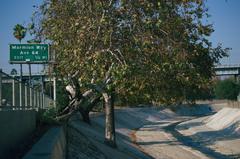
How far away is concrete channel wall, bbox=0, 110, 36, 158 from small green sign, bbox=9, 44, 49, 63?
56.5ft

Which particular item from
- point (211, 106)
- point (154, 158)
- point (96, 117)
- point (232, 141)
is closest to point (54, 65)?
point (154, 158)

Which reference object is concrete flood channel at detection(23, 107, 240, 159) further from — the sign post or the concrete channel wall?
the sign post

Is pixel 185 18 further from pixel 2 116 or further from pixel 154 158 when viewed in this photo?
pixel 154 158

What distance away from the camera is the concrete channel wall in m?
12.9

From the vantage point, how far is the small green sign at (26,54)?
36116 mm

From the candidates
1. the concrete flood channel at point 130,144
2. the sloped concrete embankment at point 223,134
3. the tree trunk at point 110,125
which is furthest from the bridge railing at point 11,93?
the sloped concrete embankment at point 223,134

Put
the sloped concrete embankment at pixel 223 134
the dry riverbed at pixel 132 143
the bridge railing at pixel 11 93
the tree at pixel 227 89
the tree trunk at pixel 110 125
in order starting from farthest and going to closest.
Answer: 1. the tree at pixel 227 89
2. the sloped concrete embankment at pixel 223 134
3. the tree trunk at pixel 110 125
4. the dry riverbed at pixel 132 143
5. the bridge railing at pixel 11 93

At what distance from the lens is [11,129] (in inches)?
575

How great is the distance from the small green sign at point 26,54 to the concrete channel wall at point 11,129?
1724 cm

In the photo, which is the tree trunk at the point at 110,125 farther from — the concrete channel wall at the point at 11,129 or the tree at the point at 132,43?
the concrete channel wall at the point at 11,129

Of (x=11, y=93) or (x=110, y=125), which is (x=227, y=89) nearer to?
(x=110, y=125)

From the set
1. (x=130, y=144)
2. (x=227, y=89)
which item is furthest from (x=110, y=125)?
(x=227, y=89)

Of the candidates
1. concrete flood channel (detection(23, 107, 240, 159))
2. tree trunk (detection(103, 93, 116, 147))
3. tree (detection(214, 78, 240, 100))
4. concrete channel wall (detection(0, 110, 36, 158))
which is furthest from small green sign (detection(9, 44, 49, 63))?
tree (detection(214, 78, 240, 100))

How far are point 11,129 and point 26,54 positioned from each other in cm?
2390
